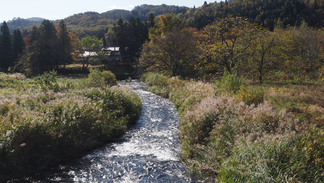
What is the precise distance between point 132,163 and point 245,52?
71.6 ft

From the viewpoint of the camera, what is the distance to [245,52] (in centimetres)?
2536

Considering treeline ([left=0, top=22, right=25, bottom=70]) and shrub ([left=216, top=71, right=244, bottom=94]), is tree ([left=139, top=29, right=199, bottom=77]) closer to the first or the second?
shrub ([left=216, top=71, right=244, bottom=94])

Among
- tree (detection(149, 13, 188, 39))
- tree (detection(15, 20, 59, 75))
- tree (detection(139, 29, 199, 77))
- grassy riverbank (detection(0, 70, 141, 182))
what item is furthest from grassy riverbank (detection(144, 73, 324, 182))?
tree (detection(15, 20, 59, 75))

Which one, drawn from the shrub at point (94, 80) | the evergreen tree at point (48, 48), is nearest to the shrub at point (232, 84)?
the shrub at point (94, 80)

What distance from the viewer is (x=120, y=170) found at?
7.75 meters

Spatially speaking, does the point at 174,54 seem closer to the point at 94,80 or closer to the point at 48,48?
the point at 94,80

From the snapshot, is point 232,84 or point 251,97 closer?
point 251,97

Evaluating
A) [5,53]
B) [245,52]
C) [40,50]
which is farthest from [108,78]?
[5,53]

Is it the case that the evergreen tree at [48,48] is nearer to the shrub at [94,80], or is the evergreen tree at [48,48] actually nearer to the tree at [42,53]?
the tree at [42,53]

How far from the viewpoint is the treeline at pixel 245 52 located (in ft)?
81.6

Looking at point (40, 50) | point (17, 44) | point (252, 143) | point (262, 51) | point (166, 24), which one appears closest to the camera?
point (252, 143)

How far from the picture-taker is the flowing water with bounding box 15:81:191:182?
23.5ft

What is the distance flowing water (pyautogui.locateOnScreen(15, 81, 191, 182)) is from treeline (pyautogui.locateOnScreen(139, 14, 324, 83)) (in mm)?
12757

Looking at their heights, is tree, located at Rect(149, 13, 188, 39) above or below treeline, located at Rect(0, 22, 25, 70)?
above
